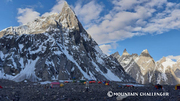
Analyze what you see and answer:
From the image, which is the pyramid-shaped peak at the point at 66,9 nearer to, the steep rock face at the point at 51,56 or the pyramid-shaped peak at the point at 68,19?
the pyramid-shaped peak at the point at 68,19

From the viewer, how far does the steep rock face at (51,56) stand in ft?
344

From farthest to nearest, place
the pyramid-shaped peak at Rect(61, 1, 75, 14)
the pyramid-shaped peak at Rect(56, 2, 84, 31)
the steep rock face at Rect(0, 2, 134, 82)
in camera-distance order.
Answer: the pyramid-shaped peak at Rect(61, 1, 75, 14) < the pyramid-shaped peak at Rect(56, 2, 84, 31) < the steep rock face at Rect(0, 2, 134, 82)

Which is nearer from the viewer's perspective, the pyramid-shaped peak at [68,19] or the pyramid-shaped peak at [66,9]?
the pyramid-shaped peak at [68,19]

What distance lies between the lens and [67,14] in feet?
574

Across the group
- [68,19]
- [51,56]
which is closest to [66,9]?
[68,19]

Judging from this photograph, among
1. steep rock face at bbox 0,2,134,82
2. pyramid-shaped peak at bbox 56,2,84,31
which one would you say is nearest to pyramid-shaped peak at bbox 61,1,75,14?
pyramid-shaped peak at bbox 56,2,84,31

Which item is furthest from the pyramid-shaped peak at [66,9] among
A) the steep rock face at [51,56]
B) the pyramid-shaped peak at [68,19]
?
the steep rock face at [51,56]

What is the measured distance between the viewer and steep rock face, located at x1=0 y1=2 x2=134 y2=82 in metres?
105

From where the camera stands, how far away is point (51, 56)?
115625 mm

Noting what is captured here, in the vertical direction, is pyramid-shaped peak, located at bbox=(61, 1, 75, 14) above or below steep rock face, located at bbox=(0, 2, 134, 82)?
above

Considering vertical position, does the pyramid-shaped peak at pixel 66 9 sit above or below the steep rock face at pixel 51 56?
above

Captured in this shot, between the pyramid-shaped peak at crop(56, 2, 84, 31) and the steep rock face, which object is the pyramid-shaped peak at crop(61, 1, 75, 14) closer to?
the pyramid-shaped peak at crop(56, 2, 84, 31)

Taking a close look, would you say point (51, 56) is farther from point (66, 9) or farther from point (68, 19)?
point (66, 9)

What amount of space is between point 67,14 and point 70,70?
277 ft
